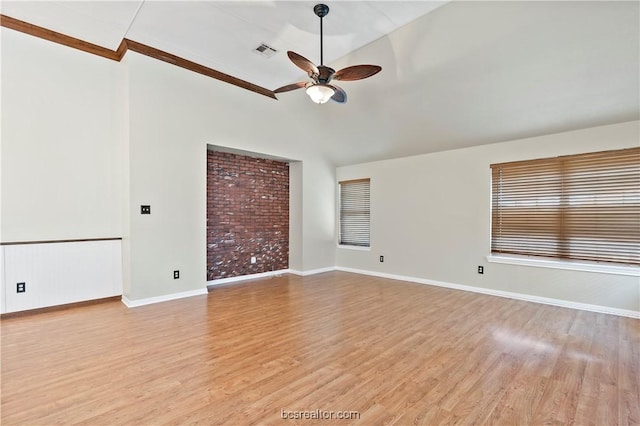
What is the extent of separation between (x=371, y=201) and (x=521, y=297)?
10.2 ft

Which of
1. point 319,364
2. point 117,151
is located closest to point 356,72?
point 319,364

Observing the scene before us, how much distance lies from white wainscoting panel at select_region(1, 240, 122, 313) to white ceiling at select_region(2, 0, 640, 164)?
271 centimetres

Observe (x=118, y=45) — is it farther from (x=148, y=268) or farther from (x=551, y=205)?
(x=551, y=205)

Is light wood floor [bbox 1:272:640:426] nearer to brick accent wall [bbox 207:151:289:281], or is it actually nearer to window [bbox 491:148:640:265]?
window [bbox 491:148:640:265]

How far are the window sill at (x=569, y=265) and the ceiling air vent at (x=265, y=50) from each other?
448cm

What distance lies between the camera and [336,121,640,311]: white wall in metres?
3.88

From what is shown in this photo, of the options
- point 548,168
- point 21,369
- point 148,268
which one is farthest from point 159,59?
point 548,168

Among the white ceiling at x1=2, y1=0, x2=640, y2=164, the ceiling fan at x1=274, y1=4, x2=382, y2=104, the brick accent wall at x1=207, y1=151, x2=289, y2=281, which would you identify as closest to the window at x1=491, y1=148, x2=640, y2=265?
the white ceiling at x1=2, y1=0, x2=640, y2=164

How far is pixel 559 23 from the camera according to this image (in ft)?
9.50

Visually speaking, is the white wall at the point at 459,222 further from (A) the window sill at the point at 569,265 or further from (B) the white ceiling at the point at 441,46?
(B) the white ceiling at the point at 441,46

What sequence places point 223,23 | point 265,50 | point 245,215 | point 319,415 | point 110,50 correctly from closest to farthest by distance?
point 319,415, point 223,23, point 265,50, point 110,50, point 245,215

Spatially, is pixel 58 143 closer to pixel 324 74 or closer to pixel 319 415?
pixel 324 74

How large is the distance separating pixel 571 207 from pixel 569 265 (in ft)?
2.66

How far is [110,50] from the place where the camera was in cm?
400
